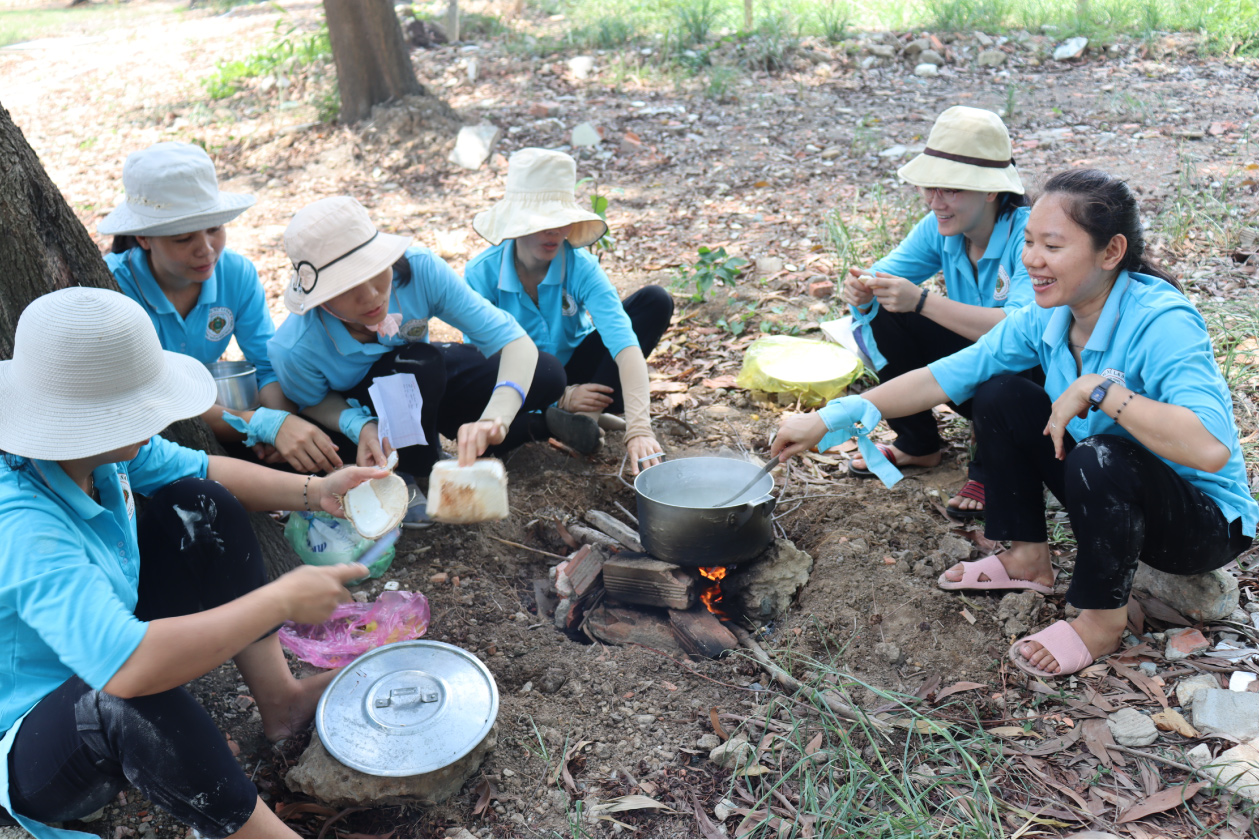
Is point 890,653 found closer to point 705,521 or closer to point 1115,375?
point 705,521

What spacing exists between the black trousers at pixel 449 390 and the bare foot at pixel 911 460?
1272mm

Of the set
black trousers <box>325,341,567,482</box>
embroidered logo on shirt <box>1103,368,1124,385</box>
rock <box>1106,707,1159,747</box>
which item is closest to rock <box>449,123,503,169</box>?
black trousers <box>325,341,567,482</box>

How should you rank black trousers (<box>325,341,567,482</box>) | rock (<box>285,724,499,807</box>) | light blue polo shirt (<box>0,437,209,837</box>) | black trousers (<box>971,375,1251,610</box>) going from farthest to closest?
black trousers (<box>325,341,567,482</box>) → black trousers (<box>971,375,1251,610</box>) → rock (<box>285,724,499,807</box>) → light blue polo shirt (<box>0,437,209,837</box>)

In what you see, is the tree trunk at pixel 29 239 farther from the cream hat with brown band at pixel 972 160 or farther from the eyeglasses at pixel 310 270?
the cream hat with brown band at pixel 972 160

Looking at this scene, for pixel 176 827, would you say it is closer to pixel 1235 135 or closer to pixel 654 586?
pixel 654 586

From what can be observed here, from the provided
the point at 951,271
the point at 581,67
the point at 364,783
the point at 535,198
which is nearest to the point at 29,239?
the point at 535,198

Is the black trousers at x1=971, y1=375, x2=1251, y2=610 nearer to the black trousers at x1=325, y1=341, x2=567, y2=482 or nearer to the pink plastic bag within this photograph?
the black trousers at x1=325, y1=341, x2=567, y2=482

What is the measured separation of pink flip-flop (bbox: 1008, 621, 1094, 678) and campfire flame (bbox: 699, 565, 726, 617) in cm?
93

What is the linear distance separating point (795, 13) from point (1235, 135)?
16.8ft

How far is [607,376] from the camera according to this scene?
3879 mm

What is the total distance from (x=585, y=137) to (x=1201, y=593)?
6.31 m

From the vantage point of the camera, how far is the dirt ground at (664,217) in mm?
2561

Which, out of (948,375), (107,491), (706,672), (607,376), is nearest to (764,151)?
(607,376)

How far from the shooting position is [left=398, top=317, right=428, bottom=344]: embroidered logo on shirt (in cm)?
323
